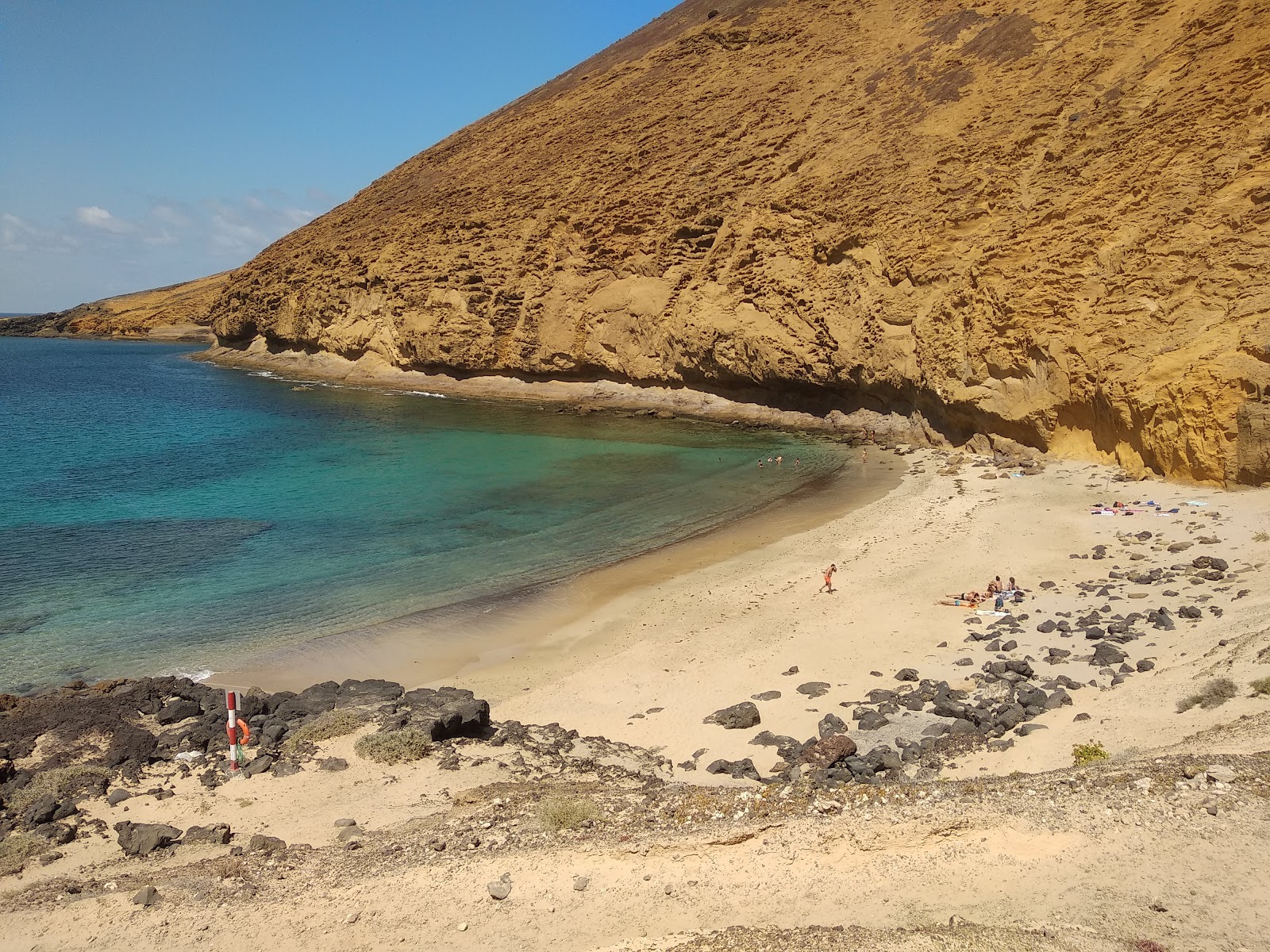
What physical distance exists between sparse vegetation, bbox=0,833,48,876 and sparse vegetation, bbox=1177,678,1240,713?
10.9 m

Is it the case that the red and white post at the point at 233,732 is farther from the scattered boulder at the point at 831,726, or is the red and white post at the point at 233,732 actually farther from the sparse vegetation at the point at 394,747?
the scattered boulder at the point at 831,726

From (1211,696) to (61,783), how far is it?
461 inches

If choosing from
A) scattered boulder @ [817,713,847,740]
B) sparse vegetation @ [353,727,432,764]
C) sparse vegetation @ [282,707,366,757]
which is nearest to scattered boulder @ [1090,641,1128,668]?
scattered boulder @ [817,713,847,740]

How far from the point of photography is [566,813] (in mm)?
7469

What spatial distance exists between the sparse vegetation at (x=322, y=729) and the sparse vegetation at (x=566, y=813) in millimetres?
3396

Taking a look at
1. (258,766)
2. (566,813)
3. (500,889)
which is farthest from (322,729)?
(500,889)

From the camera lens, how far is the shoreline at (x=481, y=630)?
13000 millimetres

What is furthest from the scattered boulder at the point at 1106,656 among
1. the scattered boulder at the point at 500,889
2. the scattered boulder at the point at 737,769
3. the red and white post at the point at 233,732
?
the red and white post at the point at 233,732

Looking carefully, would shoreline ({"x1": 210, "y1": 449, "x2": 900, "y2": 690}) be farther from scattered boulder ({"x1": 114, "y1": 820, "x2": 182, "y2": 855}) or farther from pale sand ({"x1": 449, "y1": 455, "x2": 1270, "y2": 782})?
scattered boulder ({"x1": 114, "y1": 820, "x2": 182, "y2": 855})

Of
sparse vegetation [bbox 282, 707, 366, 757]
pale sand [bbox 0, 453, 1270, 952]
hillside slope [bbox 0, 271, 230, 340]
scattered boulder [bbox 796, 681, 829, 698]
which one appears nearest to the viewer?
pale sand [bbox 0, 453, 1270, 952]

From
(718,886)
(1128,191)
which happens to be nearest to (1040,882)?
(718,886)

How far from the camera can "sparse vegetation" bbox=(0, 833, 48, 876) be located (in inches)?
282

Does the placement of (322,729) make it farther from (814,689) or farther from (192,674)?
(814,689)

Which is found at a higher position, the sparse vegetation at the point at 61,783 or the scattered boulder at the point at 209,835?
the sparse vegetation at the point at 61,783
